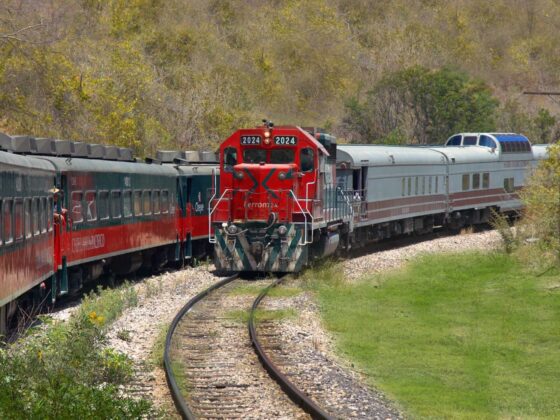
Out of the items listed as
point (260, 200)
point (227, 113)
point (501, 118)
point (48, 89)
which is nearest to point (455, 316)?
point (260, 200)

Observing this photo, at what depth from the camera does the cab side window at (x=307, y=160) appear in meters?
26.3

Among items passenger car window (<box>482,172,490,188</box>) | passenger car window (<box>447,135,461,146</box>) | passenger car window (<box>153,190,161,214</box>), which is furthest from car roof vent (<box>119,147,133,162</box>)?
passenger car window (<box>447,135,461,146</box>)

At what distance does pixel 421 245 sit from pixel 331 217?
33.4ft

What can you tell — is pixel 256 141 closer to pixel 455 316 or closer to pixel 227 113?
pixel 455 316

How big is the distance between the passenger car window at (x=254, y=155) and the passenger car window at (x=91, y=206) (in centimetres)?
466

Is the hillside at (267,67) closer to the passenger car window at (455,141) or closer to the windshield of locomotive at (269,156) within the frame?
the windshield of locomotive at (269,156)

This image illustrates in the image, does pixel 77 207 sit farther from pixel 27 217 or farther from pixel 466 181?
pixel 466 181

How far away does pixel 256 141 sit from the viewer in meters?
26.6

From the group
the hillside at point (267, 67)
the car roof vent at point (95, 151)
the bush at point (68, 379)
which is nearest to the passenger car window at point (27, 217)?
the bush at point (68, 379)

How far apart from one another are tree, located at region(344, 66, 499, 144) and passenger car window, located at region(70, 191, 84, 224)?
44.3 m

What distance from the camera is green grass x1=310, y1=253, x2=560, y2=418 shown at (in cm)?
1338

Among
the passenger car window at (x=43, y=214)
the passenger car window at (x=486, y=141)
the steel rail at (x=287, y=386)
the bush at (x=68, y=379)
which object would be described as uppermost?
the passenger car window at (x=486, y=141)

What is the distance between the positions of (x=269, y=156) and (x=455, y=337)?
31.6ft

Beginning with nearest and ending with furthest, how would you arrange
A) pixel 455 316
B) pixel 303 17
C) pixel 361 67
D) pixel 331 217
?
pixel 455 316 → pixel 331 217 → pixel 361 67 → pixel 303 17
